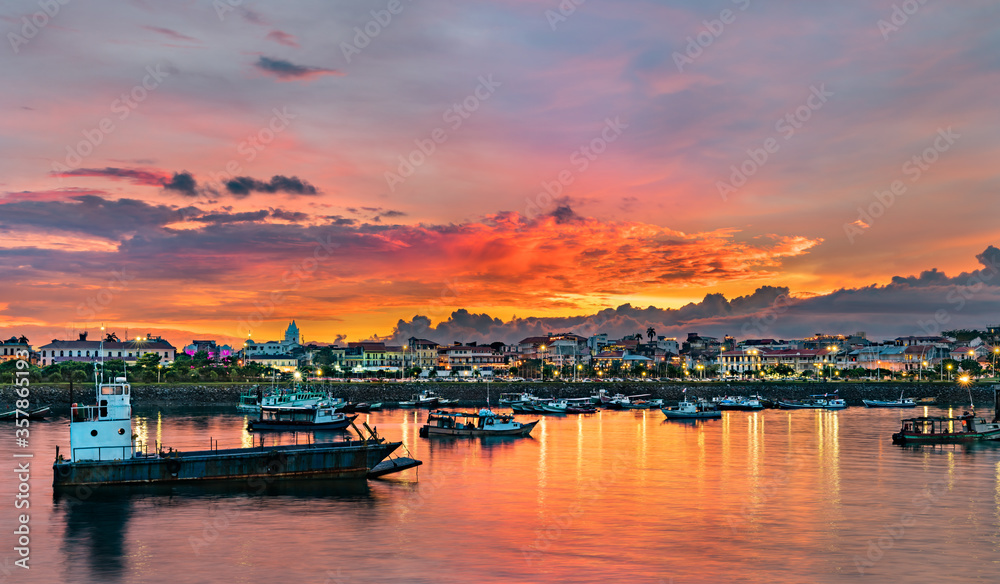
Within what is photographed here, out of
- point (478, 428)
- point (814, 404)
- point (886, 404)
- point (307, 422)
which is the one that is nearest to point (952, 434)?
point (478, 428)

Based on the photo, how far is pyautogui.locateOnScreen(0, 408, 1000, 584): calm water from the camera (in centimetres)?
3381

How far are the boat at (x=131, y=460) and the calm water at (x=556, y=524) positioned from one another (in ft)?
4.36

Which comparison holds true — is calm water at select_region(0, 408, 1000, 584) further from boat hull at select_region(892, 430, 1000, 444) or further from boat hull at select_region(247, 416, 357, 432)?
boat hull at select_region(247, 416, 357, 432)

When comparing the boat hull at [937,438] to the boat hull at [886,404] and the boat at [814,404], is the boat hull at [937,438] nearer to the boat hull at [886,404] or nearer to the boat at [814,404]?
the boat at [814,404]

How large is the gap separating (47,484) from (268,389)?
369 ft

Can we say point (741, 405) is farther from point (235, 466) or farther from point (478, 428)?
point (235, 466)

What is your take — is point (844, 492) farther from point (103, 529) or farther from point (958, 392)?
point (958, 392)

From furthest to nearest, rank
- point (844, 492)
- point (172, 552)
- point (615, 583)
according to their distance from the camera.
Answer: point (844, 492) < point (172, 552) < point (615, 583)

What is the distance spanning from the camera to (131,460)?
4909cm

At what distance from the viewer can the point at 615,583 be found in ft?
104

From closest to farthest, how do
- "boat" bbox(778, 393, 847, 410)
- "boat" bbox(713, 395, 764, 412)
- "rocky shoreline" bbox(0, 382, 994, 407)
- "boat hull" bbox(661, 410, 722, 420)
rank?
1. "boat hull" bbox(661, 410, 722, 420)
2. "rocky shoreline" bbox(0, 382, 994, 407)
3. "boat" bbox(713, 395, 764, 412)
4. "boat" bbox(778, 393, 847, 410)

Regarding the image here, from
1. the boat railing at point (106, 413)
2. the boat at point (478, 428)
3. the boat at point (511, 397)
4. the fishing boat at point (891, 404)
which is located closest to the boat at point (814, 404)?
the fishing boat at point (891, 404)

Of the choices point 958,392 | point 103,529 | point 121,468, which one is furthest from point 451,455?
point 958,392

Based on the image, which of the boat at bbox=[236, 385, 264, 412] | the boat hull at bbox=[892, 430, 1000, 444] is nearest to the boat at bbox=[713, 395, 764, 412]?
the boat hull at bbox=[892, 430, 1000, 444]
